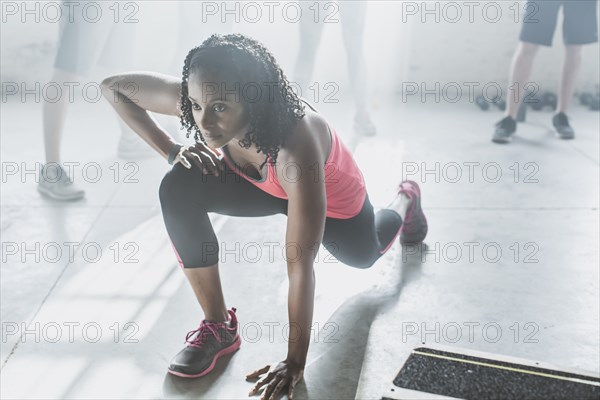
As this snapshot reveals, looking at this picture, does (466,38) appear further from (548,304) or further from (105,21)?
(548,304)

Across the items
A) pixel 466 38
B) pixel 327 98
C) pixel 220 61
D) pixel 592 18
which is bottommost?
pixel 327 98

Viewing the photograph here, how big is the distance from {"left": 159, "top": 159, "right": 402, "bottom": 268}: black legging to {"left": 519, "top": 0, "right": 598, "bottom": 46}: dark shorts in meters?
1.86

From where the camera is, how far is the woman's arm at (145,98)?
1586mm

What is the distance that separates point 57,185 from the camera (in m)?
2.63

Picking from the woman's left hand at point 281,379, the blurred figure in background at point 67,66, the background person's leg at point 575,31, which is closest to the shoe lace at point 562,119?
the background person's leg at point 575,31

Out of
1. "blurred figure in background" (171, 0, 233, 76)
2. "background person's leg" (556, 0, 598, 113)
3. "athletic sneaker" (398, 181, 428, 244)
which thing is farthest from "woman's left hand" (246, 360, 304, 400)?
"background person's leg" (556, 0, 598, 113)

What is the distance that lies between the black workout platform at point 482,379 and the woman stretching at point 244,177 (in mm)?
272

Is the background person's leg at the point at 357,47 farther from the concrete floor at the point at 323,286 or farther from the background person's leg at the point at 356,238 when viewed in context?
the background person's leg at the point at 356,238

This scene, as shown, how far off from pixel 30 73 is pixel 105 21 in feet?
6.02

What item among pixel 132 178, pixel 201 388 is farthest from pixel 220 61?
pixel 132 178

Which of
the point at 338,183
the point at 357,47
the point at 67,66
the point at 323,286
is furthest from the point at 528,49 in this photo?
the point at 67,66

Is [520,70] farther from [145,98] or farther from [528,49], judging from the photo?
[145,98]

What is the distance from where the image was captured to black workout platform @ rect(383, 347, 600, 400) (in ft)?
3.94

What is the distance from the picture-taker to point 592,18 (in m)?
3.27
